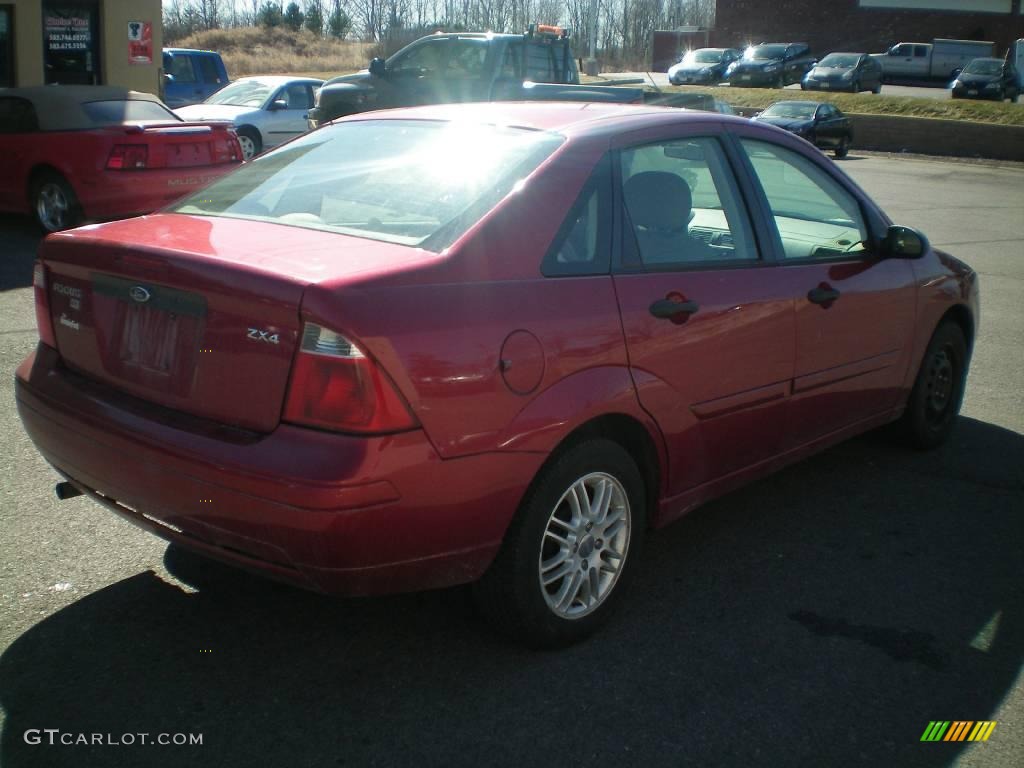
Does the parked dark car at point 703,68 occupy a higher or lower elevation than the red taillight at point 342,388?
higher

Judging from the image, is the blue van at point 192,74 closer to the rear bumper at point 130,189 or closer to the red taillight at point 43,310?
the rear bumper at point 130,189

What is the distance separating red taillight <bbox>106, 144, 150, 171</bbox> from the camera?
35.1ft

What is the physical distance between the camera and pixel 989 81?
43375mm

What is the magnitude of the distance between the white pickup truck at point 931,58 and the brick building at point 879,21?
25.7 ft

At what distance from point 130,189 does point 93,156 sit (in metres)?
0.46

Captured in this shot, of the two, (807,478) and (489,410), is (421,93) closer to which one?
(807,478)

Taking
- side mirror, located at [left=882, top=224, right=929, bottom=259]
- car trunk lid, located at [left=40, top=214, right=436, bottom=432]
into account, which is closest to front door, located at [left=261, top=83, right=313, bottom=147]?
side mirror, located at [left=882, top=224, right=929, bottom=259]

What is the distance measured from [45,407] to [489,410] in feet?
4.80

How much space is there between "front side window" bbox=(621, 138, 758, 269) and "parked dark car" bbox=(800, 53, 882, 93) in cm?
4305

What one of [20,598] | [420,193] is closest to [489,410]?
[420,193]

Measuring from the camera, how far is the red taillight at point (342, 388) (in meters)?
2.94

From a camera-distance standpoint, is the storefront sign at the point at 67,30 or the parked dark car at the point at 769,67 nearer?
the storefront sign at the point at 67,30

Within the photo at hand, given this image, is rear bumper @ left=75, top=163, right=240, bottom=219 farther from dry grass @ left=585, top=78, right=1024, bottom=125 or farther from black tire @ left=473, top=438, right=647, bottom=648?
dry grass @ left=585, top=78, right=1024, bottom=125

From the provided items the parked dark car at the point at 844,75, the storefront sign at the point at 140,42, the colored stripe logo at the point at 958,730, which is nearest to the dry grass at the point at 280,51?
the parked dark car at the point at 844,75
